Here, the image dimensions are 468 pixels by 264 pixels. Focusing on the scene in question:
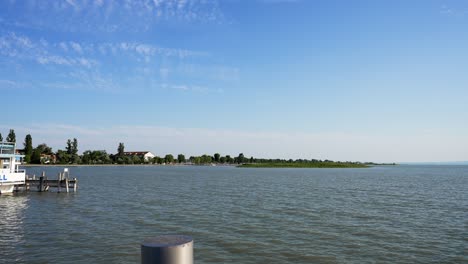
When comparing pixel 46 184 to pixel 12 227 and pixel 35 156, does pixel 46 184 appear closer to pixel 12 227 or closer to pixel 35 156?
pixel 12 227

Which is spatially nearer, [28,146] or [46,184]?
[46,184]

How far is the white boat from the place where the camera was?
44.1 meters

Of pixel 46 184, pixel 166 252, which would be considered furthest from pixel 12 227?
pixel 46 184

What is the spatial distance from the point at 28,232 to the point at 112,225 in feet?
16.5

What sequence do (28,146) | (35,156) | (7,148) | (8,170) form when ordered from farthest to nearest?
(35,156)
(28,146)
(7,148)
(8,170)

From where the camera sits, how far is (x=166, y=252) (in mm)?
4398

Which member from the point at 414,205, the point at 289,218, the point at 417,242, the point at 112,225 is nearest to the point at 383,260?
the point at 417,242

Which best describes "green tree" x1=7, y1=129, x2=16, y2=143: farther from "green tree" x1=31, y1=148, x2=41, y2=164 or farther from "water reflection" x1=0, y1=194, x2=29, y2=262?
"water reflection" x1=0, y1=194, x2=29, y2=262

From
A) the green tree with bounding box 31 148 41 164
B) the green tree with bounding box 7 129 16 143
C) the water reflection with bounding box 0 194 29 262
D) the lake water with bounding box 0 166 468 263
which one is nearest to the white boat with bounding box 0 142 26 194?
the water reflection with bounding box 0 194 29 262

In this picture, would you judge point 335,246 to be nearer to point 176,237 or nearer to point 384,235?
point 384,235

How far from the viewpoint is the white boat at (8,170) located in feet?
145

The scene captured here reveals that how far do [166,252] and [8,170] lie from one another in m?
48.6

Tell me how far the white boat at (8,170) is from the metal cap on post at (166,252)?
155 ft

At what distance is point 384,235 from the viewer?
22.0m
